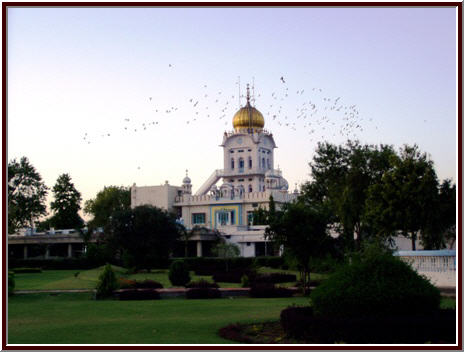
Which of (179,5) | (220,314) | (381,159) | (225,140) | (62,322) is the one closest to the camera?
(179,5)

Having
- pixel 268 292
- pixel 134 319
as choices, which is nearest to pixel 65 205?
pixel 268 292

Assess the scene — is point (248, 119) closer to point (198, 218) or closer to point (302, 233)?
point (198, 218)

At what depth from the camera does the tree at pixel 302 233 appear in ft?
92.2

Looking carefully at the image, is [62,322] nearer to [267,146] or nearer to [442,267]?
[442,267]

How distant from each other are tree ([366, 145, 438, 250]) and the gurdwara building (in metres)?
24.4

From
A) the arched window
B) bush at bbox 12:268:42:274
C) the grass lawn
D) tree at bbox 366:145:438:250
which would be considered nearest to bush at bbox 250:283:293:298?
the grass lawn

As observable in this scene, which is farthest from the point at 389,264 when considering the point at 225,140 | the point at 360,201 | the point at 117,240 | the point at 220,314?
the point at 225,140

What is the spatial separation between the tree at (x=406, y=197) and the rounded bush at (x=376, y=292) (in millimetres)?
21714

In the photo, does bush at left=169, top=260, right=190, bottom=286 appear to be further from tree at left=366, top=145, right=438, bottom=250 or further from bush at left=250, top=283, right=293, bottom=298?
tree at left=366, top=145, right=438, bottom=250

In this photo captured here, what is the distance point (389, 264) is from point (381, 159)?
2802 centimetres

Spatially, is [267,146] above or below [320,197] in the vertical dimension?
above

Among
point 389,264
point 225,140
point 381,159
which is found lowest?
point 389,264

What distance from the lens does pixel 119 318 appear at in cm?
1831

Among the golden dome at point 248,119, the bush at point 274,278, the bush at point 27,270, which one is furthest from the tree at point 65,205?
the bush at point 274,278
